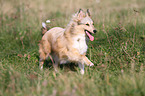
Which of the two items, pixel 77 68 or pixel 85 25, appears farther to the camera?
pixel 85 25

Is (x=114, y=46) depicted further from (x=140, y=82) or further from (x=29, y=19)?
(x=29, y=19)

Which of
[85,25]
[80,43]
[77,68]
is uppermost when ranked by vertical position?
[85,25]

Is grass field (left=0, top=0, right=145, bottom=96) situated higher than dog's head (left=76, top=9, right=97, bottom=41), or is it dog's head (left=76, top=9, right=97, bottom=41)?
dog's head (left=76, top=9, right=97, bottom=41)

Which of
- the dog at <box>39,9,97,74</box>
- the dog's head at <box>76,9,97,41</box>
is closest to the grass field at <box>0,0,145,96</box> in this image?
the dog at <box>39,9,97,74</box>

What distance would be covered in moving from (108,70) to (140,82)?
1.10 m

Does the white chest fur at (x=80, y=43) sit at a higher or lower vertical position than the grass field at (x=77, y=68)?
higher

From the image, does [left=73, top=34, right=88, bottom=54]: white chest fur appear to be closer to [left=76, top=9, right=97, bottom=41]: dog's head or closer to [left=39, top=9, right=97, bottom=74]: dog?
[left=39, top=9, right=97, bottom=74]: dog

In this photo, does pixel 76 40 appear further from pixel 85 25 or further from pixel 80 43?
pixel 85 25

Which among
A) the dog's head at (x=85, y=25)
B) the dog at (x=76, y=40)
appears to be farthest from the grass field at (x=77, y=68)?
the dog's head at (x=85, y=25)

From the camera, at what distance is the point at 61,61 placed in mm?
4262

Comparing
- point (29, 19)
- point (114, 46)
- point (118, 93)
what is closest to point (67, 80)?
point (118, 93)

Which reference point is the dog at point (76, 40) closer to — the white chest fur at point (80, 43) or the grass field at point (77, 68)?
the white chest fur at point (80, 43)

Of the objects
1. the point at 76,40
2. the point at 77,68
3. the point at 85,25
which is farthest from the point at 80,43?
the point at 77,68

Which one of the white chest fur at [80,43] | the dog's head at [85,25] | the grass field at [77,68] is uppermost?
the dog's head at [85,25]
